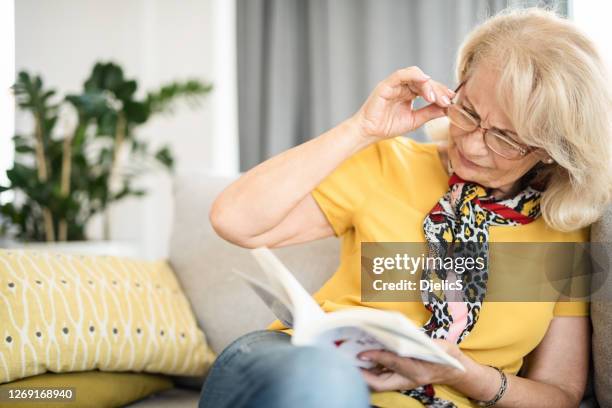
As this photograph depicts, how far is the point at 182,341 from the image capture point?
1.50 meters

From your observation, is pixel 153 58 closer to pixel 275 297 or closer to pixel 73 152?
pixel 73 152

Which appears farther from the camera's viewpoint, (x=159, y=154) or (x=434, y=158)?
(x=159, y=154)

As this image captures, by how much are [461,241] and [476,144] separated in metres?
0.18

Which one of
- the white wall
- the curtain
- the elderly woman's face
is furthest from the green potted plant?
the elderly woman's face

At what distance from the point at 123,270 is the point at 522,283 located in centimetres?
89

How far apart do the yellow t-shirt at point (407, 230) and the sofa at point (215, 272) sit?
21 cm

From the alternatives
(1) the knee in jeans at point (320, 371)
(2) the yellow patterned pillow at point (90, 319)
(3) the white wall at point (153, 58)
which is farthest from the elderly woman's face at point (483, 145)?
(3) the white wall at point (153, 58)

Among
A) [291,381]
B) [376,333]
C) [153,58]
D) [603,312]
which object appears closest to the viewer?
[291,381]

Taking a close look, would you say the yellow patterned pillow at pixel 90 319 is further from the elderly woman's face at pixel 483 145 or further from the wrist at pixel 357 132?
the elderly woman's face at pixel 483 145

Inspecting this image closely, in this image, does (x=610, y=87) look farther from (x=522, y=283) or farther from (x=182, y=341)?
(x=182, y=341)

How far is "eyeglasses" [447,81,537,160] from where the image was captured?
1.18 m

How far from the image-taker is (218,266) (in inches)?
64.2

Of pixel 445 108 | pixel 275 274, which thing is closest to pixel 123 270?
pixel 275 274

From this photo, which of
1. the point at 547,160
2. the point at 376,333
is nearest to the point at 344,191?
the point at 547,160
